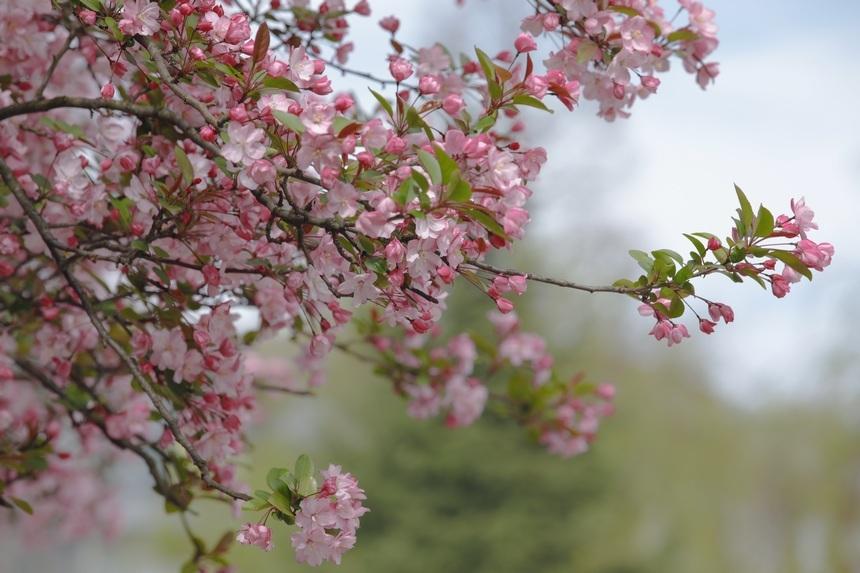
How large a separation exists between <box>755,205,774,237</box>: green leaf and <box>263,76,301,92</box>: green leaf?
2.79 ft

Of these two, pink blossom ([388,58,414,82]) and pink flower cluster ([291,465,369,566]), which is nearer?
pink flower cluster ([291,465,369,566])

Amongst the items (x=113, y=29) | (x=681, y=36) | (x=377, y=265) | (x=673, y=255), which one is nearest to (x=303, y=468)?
(x=377, y=265)

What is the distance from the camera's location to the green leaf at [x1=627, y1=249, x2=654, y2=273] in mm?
1886

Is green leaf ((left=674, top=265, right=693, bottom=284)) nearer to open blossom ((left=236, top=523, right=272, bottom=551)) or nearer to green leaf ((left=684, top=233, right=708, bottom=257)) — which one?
green leaf ((left=684, top=233, right=708, bottom=257))

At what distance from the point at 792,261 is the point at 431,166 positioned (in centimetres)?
73

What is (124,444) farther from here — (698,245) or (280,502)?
(698,245)

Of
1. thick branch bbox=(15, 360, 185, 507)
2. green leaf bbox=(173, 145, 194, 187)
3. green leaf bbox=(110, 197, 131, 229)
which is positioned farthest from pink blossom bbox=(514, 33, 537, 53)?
thick branch bbox=(15, 360, 185, 507)

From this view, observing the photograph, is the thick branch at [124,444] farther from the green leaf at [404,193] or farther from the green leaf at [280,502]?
the green leaf at [404,193]

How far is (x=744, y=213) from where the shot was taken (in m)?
1.82

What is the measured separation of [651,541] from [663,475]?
2720 millimetres

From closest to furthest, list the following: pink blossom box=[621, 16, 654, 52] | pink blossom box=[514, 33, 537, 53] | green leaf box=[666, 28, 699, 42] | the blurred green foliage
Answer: pink blossom box=[514, 33, 537, 53] < pink blossom box=[621, 16, 654, 52] < green leaf box=[666, 28, 699, 42] < the blurred green foliage

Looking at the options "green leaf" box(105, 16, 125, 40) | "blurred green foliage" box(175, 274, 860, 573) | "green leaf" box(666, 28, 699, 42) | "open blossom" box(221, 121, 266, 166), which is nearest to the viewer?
"open blossom" box(221, 121, 266, 166)

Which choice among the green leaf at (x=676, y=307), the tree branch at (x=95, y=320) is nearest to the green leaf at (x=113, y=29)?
the tree branch at (x=95, y=320)

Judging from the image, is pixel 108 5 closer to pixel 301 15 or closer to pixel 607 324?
pixel 301 15
